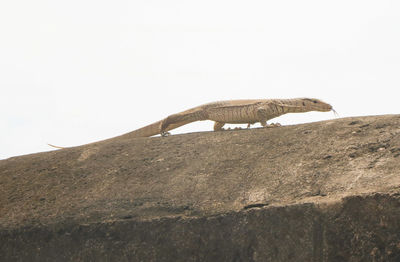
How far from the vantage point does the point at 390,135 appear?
6.71 m

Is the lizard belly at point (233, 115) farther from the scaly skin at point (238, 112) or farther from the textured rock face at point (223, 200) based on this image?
the textured rock face at point (223, 200)

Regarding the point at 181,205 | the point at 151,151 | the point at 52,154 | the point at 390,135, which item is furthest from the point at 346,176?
the point at 52,154

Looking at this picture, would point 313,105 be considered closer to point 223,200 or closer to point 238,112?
point 238,112

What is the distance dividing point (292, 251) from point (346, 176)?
1.10 m

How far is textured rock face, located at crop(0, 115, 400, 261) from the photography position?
5.53 m

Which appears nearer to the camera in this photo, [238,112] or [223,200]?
[223,200]

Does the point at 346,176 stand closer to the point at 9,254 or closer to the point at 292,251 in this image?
the point at 292,251

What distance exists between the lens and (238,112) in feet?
36.7

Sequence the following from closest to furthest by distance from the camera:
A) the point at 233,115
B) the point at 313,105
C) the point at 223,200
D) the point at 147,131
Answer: the point at 223,200, the point at 313,105, the point at 233,115, the point at 147,131

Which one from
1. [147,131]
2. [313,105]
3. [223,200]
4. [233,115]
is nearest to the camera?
[223,200]

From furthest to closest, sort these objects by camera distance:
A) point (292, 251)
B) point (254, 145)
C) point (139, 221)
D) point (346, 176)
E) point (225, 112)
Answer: point (225, 112) → point (254, 145) → point (139, 221) → point (346, 176) → point (292, 251)

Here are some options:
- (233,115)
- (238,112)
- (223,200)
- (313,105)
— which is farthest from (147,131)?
(223,200)

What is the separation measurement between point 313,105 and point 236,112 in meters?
1.54

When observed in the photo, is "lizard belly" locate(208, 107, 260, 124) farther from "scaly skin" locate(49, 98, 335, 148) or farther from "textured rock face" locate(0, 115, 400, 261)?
"textured rock face" locate(0, 115, 400, 261)
